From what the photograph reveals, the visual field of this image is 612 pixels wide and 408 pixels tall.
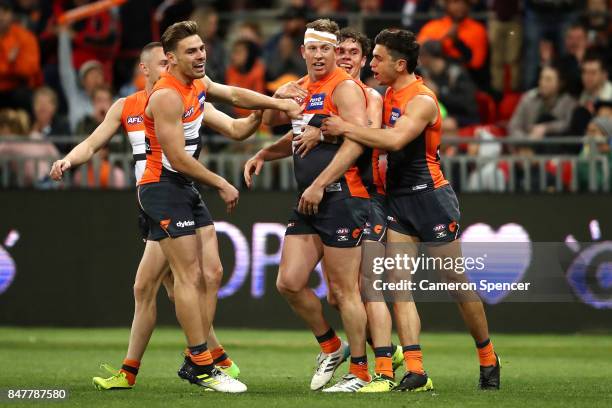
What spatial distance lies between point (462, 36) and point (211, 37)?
3.68m

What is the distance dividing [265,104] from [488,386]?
9.23ft

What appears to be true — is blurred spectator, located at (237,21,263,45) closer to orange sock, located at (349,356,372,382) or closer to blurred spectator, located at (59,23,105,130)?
blurred spectator, located at (59,23,105,130)

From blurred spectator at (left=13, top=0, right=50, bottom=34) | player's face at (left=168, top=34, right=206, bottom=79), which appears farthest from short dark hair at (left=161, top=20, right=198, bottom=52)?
blurred spectator at (left=13, top=0, right=50, bottom=34)

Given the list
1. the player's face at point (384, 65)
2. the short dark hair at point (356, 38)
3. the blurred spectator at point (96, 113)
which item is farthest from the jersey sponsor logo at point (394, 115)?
the blurred spectator at point (96, 113)

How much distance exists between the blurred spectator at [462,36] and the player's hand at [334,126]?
9.10 metres

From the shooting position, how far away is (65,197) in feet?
54.5

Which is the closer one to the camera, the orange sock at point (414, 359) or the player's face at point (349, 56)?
the orange sock at point (414, 359)

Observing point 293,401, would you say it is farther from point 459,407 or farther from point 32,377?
point 32,377

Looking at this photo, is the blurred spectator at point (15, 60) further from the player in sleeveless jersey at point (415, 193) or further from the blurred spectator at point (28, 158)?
the player in sleeveless jersey at point (415, 193)

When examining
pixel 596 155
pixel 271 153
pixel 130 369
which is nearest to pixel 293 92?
pixel 271 153

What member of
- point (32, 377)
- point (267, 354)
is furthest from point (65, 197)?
point (32, 377)

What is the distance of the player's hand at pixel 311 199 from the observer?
9938mm

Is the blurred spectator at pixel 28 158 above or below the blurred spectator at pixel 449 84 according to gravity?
below

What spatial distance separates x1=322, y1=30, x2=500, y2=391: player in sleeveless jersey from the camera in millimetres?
10188
